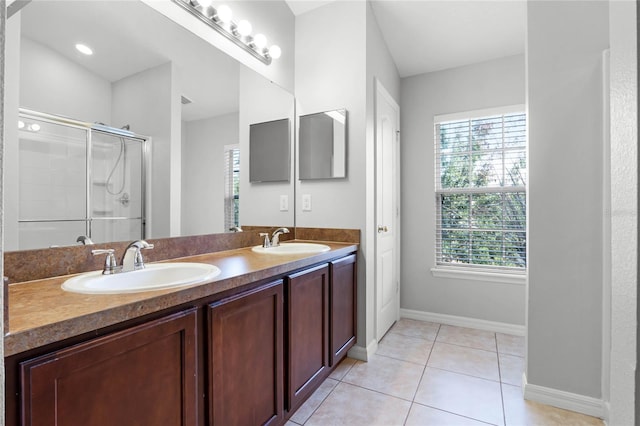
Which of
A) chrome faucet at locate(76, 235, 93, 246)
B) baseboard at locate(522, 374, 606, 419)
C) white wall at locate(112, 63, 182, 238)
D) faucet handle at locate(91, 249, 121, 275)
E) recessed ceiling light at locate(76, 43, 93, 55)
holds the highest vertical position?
recessed ceiling light at locate(76, 43, 93, 55)

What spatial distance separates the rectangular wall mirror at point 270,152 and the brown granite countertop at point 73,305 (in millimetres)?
1122

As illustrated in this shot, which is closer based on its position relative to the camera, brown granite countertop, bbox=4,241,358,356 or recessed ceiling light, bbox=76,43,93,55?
brown granite countertop, bbox=4,241,358,356

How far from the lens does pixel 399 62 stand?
302cm

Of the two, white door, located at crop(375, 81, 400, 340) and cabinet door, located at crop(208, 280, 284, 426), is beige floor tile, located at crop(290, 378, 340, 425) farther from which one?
white door, located at crop(375, 81, 400, 340)

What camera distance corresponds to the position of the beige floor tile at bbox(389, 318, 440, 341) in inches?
110

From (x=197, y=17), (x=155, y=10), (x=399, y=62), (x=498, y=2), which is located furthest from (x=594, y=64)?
(x=155, y=10)

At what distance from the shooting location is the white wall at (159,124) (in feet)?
4.60

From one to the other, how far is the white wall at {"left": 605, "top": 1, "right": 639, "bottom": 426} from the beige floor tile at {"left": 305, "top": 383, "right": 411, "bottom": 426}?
5.16 feet

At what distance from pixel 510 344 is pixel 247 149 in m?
2.59

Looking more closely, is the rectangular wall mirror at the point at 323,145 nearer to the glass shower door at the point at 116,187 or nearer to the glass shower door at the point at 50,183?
the glass shower door at the point at 116,187

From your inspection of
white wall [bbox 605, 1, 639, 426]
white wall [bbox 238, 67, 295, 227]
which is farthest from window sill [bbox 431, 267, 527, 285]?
white wall [bbox 605, 1, 639, 426]

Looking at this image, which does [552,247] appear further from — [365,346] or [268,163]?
[268,163]

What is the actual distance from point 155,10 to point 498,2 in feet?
7.31

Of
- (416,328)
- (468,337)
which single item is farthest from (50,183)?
(468,337)
